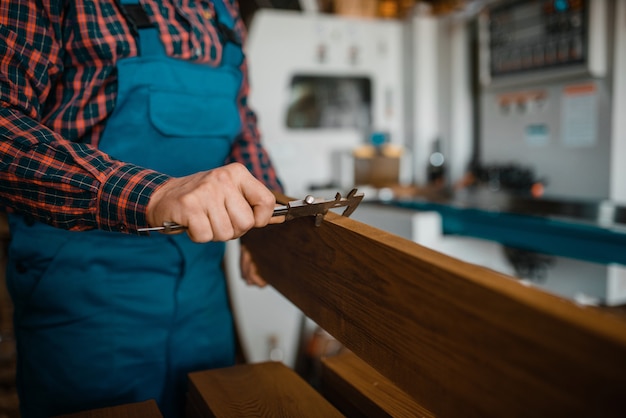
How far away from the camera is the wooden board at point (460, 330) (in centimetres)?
43

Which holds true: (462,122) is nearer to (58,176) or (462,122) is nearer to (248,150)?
(248,150)

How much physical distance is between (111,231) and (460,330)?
616 millimetres

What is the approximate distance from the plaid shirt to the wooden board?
0.99 ft

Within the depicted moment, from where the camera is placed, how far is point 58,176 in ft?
2.65

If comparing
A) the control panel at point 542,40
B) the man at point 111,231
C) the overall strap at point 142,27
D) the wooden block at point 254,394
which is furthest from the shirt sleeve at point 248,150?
the control panel at point 542,40

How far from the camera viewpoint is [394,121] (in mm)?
3029

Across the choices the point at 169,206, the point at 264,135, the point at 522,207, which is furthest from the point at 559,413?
the point at 264,135

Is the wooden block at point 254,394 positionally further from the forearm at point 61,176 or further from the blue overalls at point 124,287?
the forearm at point 61,176

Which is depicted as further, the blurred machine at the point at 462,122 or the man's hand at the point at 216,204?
the blurred machine at the point at 462,122

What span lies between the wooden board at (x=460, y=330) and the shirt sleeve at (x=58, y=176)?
0.86 feet

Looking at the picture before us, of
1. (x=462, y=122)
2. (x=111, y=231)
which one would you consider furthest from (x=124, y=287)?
(x=462, y=122)

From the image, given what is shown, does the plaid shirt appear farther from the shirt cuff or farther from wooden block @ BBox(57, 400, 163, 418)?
wooden block @ BBox(57, 400, 163, 418)

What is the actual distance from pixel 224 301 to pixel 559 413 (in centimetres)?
93

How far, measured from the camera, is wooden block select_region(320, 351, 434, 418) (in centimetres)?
80
